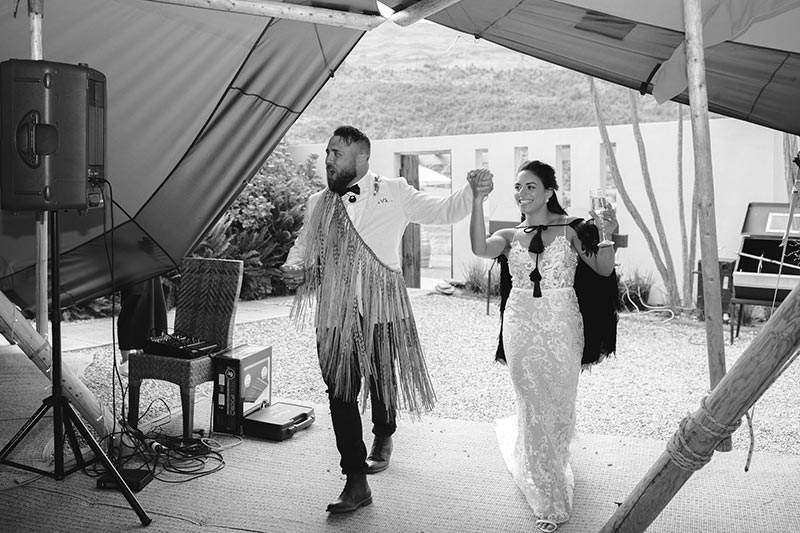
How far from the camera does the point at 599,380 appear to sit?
6.06 metres

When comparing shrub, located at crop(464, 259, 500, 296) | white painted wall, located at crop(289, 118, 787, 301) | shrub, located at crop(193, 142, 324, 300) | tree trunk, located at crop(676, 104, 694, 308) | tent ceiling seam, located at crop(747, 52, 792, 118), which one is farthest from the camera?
shrub, located at crop(464, 259, 500, 296)

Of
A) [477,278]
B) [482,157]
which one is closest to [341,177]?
[477,278]

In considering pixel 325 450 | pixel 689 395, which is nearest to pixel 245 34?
pixel 325 450

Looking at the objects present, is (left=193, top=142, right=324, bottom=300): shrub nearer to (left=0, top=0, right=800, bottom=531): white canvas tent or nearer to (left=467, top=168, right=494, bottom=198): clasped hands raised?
(left=0, top=0, right=800, bottom=531): white canvas tent

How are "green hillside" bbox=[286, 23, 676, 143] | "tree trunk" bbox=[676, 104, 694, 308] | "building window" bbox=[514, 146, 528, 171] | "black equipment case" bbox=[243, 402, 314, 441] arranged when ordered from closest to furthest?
"black equipment case" bbox=[243, 402, 314, 441]
"tree trunk" bbox=[676, 104, 694, 308]
"building window" bbox=[514, 146, 528, 171]
"green hillside" bbox=[286, 23, 676, 143]

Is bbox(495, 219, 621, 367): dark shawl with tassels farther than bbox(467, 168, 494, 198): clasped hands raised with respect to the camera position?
Yes

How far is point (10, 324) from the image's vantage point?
145 inches

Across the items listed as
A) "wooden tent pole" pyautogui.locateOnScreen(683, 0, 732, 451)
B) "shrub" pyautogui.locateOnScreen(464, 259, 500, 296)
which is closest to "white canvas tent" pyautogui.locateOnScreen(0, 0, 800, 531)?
"wooden tent pole" pyautogui.locateOnScreen(683, 0, 732, 451)

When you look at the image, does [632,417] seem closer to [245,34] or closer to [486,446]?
[486,446]

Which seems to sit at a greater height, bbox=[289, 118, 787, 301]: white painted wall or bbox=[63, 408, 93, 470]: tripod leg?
bbox=[289, 118, 787, 301]: white painted wall

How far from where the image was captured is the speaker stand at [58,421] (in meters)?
3.17

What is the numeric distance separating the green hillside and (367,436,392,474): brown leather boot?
25288 millimetres

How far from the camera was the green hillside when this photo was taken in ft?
96.3

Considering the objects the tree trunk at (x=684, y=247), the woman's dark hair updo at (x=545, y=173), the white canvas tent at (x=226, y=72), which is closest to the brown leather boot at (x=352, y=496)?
the woman's dark hair updo at (x=545, y=173)
